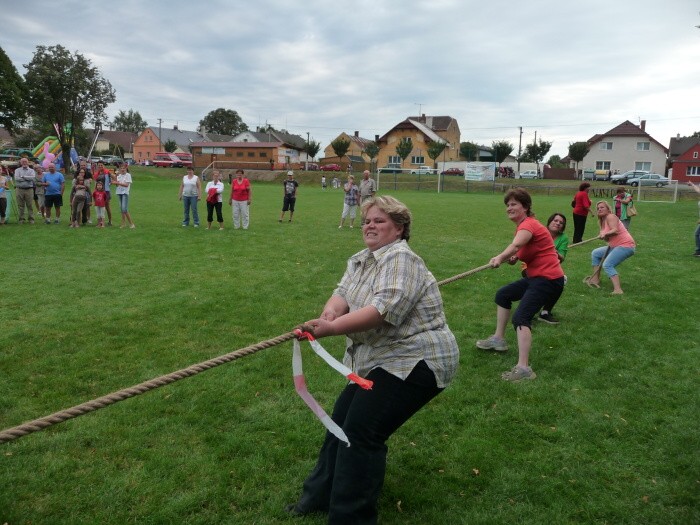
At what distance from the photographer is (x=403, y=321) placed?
2988mm

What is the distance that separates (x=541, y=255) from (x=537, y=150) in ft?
284

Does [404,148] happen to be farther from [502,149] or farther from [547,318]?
[547,318]

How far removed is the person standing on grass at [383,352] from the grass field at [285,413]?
662 mm

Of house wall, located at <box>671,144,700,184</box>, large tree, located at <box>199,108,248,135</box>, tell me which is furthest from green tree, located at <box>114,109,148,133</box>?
house wall, located at <box>671,144,700,184</box>

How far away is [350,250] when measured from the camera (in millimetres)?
13859

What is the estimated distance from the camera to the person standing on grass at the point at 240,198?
1675 centimetres

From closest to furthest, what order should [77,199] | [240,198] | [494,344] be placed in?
[494,344] < [77,199] < [240,198]

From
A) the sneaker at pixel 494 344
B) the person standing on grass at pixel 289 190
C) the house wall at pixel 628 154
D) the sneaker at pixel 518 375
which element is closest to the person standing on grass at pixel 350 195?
the person standing on grass at pixel 289 190

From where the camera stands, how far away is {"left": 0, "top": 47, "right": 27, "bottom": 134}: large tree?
1879 inches

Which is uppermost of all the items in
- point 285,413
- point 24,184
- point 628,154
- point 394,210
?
point 628,154

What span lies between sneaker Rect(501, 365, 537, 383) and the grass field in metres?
0.15

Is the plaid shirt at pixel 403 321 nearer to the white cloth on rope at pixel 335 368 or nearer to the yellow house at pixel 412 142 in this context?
the white cloth on rope at pixel 335 368

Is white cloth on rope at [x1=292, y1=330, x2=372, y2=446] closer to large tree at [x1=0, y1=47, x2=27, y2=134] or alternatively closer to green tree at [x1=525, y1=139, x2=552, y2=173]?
large tree at [x1=0, y1=47, x2=27, y2=134]

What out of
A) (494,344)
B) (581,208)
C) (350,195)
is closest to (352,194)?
(350,195)
